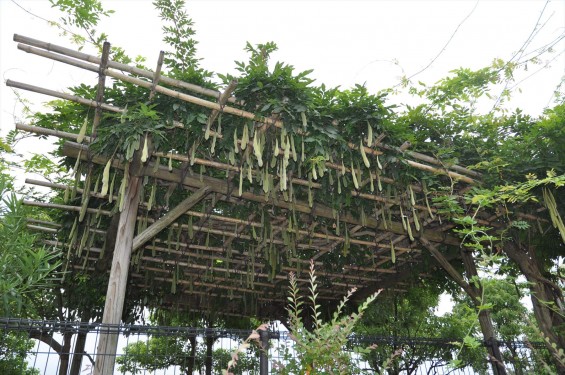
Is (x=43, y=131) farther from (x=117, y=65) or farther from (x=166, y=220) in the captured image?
(x=166, y=220)

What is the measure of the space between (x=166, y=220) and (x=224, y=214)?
1260mm

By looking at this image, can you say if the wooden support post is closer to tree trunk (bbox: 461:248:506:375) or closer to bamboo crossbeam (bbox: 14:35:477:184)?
tree trunk (bbox: 461:248:506:375)

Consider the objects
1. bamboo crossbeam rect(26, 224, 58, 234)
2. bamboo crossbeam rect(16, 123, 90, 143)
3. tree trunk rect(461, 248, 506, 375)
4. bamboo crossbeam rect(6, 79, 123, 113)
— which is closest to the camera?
bamboo crossbeam rect(6, 79, 123, 113)

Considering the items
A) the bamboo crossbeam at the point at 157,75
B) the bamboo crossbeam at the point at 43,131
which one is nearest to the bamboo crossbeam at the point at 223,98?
the bamboo crossbeam at the point at 157,75

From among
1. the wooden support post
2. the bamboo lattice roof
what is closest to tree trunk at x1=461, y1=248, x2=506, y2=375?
the wooden support post

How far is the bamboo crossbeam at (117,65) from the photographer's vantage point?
10.2 feet

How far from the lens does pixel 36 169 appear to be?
20.0ft

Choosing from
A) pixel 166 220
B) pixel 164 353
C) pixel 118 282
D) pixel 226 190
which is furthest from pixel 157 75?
pixel 164 353

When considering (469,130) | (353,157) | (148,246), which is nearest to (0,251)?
(148,246)

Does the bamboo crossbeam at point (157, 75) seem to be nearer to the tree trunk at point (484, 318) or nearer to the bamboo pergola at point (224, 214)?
Answer: the bamboo pergola at point (224, 214)

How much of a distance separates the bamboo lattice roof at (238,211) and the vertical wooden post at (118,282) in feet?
0.54

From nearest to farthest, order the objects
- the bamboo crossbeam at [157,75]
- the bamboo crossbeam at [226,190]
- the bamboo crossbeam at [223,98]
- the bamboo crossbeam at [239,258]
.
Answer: the bamboo crossbeam at [157,75] < the bamboo crossbeam at [223,98] < the bamboo crossbeam at [226,190] < the bamboo crossbeam at [239,258]

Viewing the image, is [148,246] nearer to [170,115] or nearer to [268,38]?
[170,115]

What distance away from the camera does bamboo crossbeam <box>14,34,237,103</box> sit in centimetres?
312
